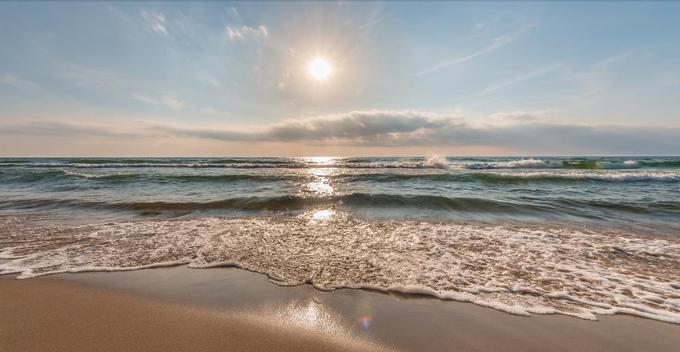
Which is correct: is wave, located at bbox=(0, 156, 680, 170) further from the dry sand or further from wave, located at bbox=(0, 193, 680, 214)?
the dry sand

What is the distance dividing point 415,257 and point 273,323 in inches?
108

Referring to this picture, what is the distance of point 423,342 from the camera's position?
2490 mm

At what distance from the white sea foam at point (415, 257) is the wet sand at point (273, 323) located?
27 cm

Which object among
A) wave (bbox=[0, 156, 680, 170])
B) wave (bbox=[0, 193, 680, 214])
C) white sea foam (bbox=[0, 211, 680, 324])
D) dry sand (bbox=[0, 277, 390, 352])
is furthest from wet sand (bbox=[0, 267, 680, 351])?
wave (bbox=[0, 156, 680, 170])

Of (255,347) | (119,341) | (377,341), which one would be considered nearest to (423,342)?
(377,341)

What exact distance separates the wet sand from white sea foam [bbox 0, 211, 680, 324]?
0.27 m

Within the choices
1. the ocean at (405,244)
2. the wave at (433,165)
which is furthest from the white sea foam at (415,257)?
the wave at (433,165)

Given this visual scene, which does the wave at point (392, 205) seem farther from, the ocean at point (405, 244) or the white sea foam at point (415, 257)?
the white sea foam at point (415, 257)

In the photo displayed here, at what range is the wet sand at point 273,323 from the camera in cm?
247

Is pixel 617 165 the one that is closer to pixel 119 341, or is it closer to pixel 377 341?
pixel 377 341

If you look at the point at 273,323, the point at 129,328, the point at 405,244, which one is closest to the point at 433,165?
the point at 405,244

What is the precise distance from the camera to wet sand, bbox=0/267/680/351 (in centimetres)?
247

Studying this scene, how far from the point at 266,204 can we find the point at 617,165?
3886 cm

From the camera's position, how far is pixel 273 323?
279 cm
